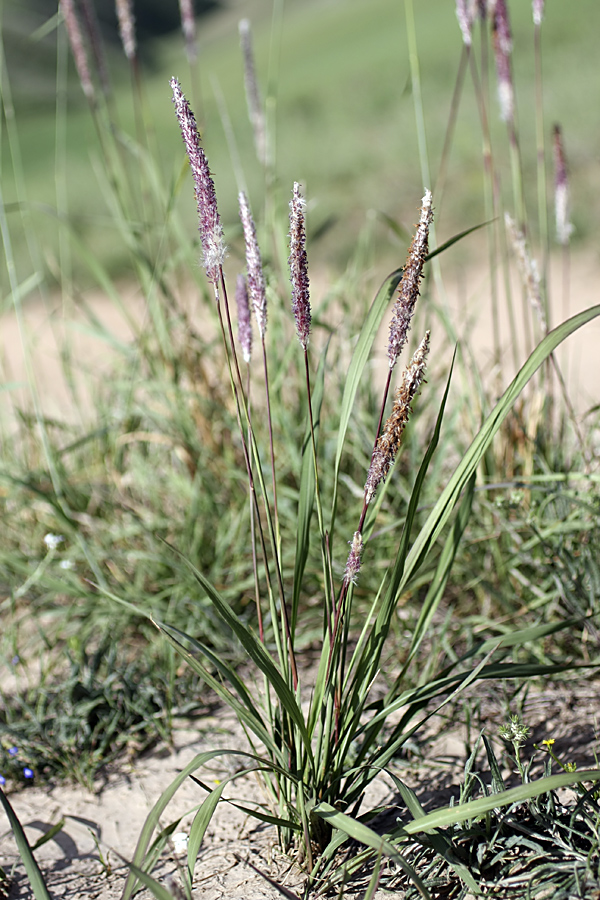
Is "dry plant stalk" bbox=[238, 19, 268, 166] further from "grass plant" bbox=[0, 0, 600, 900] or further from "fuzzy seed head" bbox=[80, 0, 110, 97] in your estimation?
"fuzzy seed head" bbox=[80, 0, 110, 97]

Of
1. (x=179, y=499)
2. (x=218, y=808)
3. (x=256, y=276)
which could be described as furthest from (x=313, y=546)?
(x=256, y=276)

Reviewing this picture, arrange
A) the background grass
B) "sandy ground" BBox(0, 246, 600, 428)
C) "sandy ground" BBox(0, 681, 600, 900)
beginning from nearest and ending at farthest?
1. "sandy ground" BBox(0, 681, 600, 900)
2. the background grass
3. "sandy ground" BBox(0, 246, 600, 428)

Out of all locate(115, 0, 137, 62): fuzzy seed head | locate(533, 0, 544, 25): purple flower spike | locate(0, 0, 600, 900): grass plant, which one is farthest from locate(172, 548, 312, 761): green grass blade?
locate(115, 0, 137, 62): fuzzy seed head

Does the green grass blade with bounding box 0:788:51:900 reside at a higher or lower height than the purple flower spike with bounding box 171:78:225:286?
lower

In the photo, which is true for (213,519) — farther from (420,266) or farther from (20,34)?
(20,34)

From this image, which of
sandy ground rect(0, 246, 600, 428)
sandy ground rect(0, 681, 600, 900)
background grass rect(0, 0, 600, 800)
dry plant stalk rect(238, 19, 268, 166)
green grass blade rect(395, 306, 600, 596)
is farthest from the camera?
sandy ground rect(0, 246, 600, 428)

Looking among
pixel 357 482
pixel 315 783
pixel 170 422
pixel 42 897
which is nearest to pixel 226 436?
pixel 170 422
